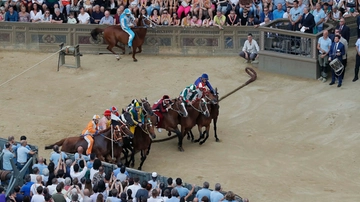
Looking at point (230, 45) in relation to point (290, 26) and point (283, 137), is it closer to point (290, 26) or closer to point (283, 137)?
point (290, 26)

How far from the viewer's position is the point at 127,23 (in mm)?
32938

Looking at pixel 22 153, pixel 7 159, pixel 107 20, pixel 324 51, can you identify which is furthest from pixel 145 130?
pixel 107 20

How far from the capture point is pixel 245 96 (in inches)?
1189

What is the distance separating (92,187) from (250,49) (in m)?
13.1

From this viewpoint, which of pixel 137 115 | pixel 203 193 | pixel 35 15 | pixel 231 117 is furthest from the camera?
pixel 35 15

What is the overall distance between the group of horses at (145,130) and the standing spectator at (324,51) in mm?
5446

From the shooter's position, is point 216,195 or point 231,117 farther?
point 231,117

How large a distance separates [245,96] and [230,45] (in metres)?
3.98

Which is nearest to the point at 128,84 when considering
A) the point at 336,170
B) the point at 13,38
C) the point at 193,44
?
the point at 193,44

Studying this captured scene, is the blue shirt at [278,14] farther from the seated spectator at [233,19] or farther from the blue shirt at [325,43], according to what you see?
the blue shirt at [325,43]

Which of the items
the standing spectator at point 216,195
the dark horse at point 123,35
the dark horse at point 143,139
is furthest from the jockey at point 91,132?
the dark horse at point 123,35

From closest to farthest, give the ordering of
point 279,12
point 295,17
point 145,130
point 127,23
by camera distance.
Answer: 1. point 145,130
2. point 295,17
3. point 127,23
4. point 279,12

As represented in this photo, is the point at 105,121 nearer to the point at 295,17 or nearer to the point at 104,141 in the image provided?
the point at 104,141

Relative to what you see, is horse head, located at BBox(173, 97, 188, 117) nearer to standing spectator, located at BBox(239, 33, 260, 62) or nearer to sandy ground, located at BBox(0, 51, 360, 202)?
sandy ground, located at BBox(0, 51, 360, 202)
